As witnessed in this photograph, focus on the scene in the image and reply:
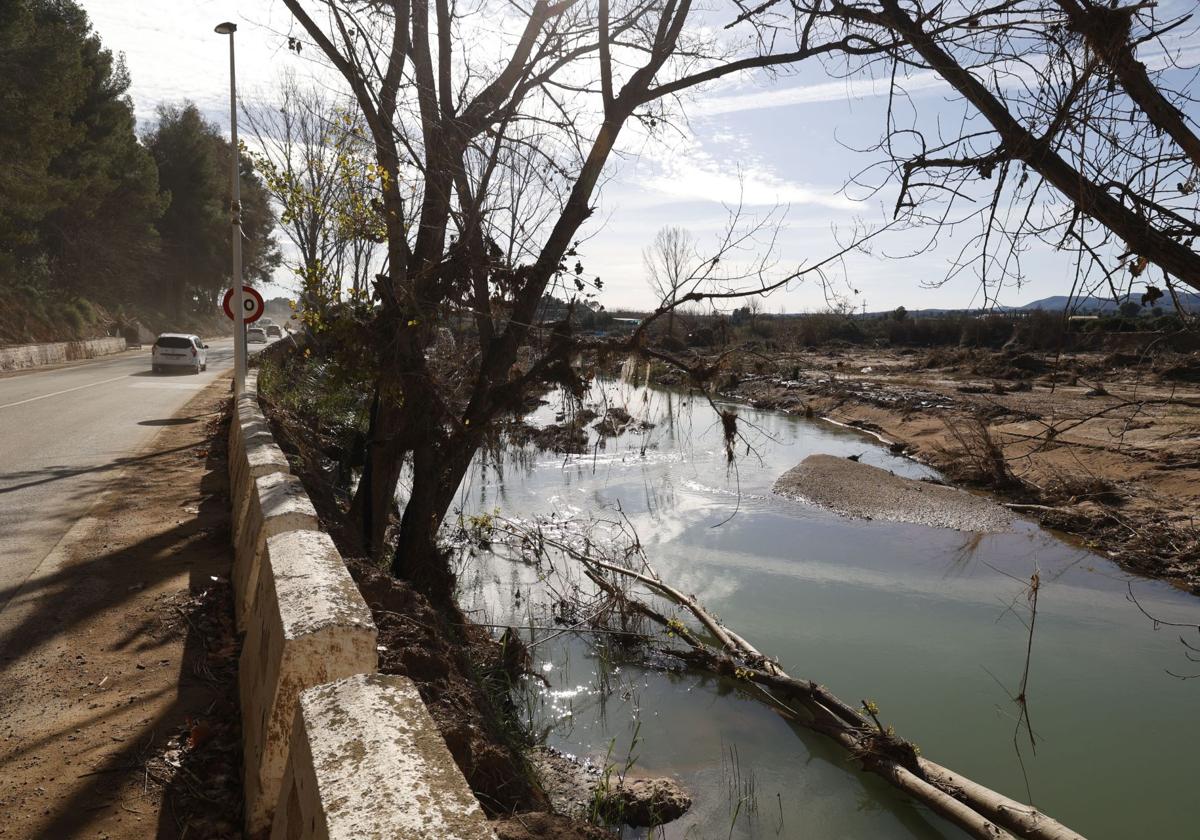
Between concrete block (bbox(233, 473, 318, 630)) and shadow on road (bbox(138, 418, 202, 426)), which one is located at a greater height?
concrete block (bbox(233, 473, 318, 630))

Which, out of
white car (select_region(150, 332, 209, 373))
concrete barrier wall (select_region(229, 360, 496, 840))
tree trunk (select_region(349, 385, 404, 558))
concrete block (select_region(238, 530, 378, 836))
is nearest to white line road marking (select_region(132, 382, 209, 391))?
white car (select_region(150, 332, 209, 373))

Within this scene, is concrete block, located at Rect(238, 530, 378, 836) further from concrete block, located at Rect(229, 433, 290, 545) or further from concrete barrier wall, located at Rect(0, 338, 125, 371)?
concrete barrier wall, located at Rect(0, 338, 125, 371)

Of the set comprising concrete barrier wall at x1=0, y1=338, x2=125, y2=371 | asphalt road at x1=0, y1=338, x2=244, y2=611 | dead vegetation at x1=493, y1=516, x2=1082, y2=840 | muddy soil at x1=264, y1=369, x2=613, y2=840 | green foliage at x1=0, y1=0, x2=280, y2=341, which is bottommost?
dead vegetation at x1=493, y1=516, x2=1082, y2=840

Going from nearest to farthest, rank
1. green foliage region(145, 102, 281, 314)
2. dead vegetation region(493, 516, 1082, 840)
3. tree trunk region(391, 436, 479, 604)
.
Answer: dead vegetation region(493, 516, 1082, 840), tree trunk region(391, 436, 479, 604), green foliage region(145, 102, 281, 314)

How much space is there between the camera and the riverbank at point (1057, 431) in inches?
374

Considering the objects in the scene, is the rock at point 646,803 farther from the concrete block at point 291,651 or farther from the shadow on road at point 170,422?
the shadow on road at point 170,422

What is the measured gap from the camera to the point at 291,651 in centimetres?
285

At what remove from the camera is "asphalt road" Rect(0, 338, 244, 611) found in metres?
7.20

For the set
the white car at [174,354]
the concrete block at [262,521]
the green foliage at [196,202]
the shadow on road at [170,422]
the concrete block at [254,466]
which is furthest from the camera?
the green foliage at [196,202]

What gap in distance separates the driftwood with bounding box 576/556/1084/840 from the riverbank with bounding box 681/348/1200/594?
2.27 meters

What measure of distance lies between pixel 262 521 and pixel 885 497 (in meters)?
14.2

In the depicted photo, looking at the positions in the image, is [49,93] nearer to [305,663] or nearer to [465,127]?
[465,127]

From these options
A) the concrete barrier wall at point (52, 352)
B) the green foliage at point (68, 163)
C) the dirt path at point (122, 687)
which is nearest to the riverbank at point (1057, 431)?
the dirt path at point (122, 687)

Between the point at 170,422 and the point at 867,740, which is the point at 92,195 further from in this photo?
the point at 867,740
